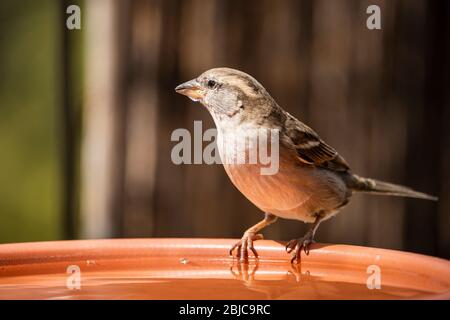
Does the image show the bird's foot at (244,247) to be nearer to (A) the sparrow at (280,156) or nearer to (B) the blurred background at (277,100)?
(A) the sparrow at (280,156)

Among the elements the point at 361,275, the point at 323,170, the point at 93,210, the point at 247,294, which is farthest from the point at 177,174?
the point at 247,294

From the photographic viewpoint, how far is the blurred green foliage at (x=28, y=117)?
18.7 feet

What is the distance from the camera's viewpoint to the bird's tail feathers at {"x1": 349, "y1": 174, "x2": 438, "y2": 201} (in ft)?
12.3

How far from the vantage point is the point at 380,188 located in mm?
3754

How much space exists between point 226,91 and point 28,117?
8.84ft

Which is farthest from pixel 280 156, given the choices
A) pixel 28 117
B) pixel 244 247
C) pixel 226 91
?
pixel 28 117

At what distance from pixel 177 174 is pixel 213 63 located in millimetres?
554

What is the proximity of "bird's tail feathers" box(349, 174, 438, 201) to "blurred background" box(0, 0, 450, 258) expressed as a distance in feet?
0.24

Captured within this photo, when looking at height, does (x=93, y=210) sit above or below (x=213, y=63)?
below

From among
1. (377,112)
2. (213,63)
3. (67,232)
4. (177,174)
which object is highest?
(213,63)

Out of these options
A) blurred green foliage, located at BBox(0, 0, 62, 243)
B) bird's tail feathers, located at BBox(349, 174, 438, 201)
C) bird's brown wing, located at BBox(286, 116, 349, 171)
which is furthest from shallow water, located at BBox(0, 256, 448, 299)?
blurred green foliage, located at BBox(0, 0, 62, 243)

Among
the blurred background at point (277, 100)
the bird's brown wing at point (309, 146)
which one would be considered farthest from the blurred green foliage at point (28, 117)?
the bird's brown wing at point (309, 146)

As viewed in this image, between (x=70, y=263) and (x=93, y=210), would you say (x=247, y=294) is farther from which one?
(x=93, y=210)

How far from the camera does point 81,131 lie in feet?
13.2
